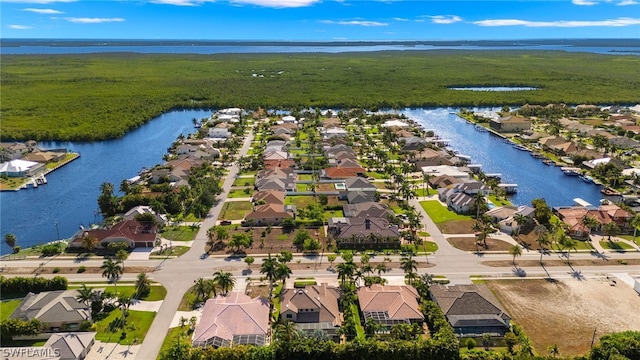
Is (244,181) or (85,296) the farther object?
(244,181)

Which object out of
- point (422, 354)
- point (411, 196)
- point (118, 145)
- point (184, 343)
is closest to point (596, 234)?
point (411, 196)

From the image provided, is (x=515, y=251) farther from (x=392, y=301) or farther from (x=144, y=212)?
(x=144, y=212)

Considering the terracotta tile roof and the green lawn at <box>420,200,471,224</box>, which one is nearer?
the terracotta tile roof

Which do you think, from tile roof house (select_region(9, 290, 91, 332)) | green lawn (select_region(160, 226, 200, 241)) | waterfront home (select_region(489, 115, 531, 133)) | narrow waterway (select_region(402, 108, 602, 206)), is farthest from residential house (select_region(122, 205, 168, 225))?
waterfront home (select_region(489, 115, 531, 133))

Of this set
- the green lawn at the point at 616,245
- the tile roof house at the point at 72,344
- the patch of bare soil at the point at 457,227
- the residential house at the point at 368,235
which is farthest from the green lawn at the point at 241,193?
the green lawn at the point at 616,245

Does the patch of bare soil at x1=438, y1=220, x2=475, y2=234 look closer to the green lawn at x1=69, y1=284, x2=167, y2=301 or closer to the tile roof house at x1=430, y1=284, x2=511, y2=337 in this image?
the tile roof house at x1=430, y1=284, x2=511, y2=337

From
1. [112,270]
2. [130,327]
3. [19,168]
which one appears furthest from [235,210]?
[19,168]

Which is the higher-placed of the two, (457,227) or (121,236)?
(121,236)
